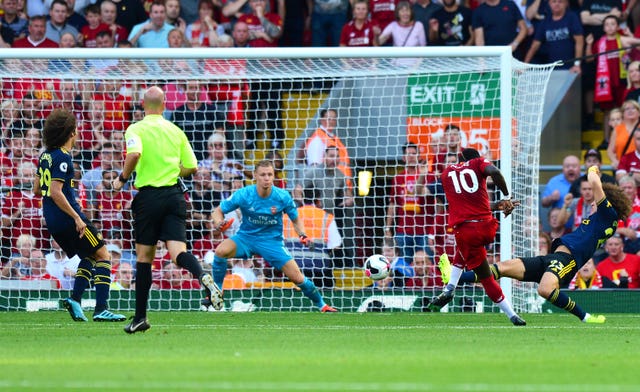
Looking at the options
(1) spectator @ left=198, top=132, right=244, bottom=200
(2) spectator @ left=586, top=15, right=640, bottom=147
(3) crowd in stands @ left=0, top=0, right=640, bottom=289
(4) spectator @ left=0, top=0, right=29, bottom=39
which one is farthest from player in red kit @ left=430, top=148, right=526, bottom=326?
(4) spectator @ left=0, top=0, right=29, bottom=39

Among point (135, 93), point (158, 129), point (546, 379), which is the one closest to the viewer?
point (546, 379)

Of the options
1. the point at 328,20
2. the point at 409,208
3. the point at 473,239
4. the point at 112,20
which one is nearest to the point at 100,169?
the point at 112,20

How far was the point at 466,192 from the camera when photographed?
44.0 feet

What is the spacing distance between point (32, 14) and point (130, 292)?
666cm

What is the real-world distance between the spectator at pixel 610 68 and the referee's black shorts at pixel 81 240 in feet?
30.1

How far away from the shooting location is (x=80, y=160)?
57.1 ft

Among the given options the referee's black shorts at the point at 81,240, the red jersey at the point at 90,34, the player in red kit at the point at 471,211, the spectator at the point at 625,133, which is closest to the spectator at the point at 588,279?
the spectator at the point at 625,133

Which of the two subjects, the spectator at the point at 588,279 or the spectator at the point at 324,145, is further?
the spectator at the point at 324,145

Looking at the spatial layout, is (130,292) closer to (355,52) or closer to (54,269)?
(54,269)

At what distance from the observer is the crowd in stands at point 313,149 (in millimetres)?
16891

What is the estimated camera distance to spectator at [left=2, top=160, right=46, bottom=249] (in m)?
17.0

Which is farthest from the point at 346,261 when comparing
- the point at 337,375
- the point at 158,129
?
the point at 337,375

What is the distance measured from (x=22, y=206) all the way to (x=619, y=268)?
26.6 ft

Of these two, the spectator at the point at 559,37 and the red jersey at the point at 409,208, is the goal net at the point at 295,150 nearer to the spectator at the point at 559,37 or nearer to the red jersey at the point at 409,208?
the red jersey at the point at 409,208
